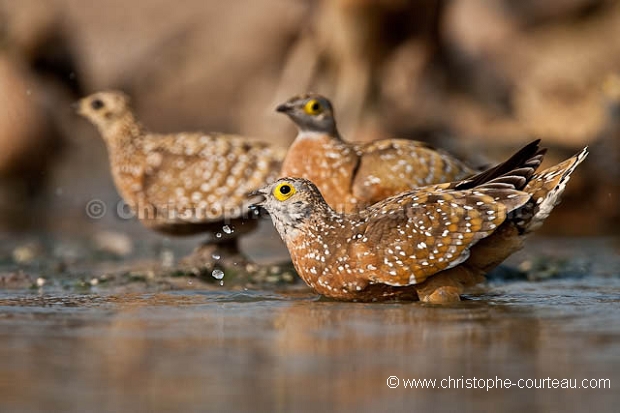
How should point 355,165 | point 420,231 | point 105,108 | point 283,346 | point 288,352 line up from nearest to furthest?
point 288,352
point 283,346
point 420,231
point 355,165
point 105,108

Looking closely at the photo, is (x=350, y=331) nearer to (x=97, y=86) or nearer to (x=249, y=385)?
(x=249, y=385)

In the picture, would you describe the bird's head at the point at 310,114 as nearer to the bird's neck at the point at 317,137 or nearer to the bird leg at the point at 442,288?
the bird's neck at the point at 317,137

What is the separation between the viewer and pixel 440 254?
655cm

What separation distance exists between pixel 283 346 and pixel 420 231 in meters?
1.75

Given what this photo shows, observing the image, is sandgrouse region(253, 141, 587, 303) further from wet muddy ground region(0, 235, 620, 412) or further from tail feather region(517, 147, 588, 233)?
wet muddy ground region(0, 235, 620, 412)

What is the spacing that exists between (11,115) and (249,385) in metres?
11.2

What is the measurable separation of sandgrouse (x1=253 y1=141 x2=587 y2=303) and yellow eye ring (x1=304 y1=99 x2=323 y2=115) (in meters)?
1.35

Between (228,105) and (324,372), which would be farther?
(228,105)

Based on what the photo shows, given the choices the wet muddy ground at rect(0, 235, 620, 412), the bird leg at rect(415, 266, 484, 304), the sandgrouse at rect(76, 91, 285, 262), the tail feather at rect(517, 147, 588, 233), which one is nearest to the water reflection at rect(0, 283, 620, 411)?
the wet muddy ground at rect(0, 235, 620, 412)

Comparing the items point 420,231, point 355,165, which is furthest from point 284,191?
point 355,165

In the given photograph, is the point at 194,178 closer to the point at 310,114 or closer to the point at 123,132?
the point at 123,132

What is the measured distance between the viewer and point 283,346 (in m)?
5.13

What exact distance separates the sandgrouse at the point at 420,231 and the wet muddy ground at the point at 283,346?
19 centimetres

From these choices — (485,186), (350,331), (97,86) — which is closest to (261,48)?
(97,86)
